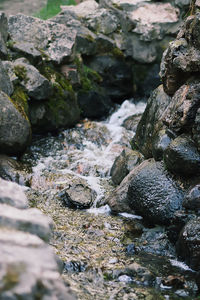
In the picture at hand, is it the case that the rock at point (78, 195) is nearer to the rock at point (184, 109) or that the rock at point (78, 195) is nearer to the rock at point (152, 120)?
the rock at point (152, 120)

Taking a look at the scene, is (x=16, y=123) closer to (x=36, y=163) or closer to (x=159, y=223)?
(x=36, y=163)

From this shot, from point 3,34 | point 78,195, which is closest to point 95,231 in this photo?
point 78,195

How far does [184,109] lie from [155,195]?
55.7 inches

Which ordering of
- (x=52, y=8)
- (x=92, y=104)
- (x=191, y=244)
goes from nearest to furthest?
(x=191, y=244)
(x=92, y=104)
(x=52, y=8)

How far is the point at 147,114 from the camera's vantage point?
25.0ft

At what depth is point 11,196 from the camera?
2.61 metres

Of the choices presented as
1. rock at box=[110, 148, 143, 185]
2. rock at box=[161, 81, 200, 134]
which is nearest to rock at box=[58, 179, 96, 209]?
rock at box=[110, 148, 143, 185]

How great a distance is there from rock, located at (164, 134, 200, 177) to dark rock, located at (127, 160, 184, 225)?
264 mm

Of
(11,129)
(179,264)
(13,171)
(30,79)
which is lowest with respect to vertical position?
(13,171)

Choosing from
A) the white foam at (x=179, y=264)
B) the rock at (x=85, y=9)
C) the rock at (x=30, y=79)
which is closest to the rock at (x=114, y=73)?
the rock at (x=85, y=9)

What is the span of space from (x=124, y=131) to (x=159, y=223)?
5277 mm

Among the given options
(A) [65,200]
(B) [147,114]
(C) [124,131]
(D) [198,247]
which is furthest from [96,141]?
(D) [198,247]

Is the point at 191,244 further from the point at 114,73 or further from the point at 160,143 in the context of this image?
the point at 114,73

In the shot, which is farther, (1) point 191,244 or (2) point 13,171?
(2) point 13,171
